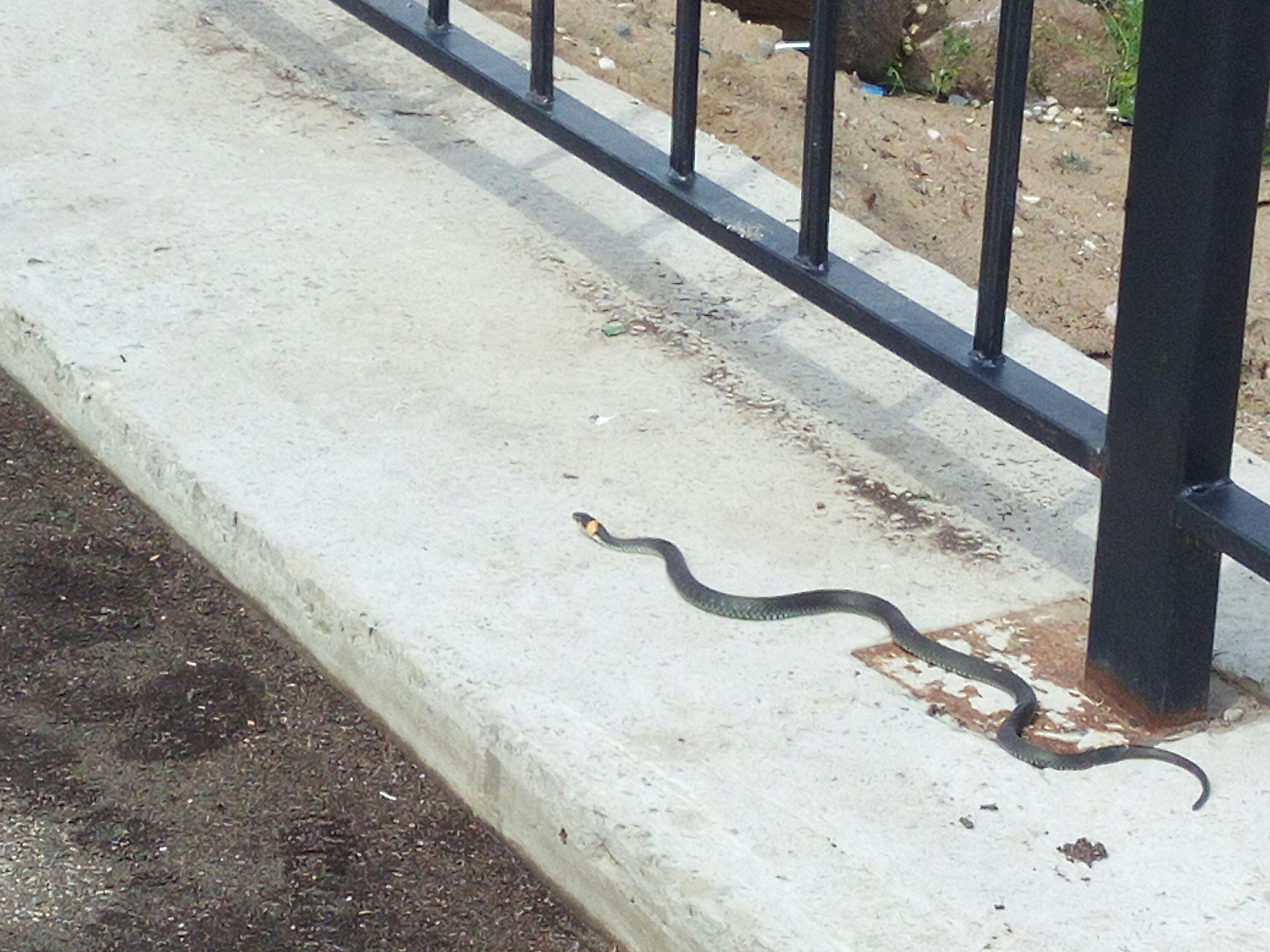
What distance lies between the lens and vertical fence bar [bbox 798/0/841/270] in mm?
2850

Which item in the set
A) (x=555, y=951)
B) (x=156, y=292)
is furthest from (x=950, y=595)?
(x=156, y=292)

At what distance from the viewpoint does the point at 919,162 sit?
5852mm

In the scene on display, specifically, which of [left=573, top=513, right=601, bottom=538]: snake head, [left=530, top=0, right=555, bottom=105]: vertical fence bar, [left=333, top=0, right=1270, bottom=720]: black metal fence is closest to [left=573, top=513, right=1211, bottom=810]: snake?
[left=573, top=513, right=601, bottom=538]: snake head

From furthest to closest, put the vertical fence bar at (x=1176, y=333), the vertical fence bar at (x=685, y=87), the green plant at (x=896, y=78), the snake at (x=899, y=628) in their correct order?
1. the green plant at (x=896, y=78)
2. the vertical fence bar at (x=685, y=87)
3. the snake at (x=899, y=628)
4. the vertical fence bar at (x=1176, y=333)

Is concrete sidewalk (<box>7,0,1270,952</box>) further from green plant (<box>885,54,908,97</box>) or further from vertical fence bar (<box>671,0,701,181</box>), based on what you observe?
green plant (<box>885,54,908,97</box>)

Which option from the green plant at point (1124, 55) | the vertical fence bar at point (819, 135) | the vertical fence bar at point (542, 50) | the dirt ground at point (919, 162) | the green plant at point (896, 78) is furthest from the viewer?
the green plant at point (896, 78)

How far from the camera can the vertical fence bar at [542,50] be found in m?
3.50

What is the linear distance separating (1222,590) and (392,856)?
4.66 ft

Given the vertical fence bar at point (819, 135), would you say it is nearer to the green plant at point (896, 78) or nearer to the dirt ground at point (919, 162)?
the dirt ground at point (919, 162)

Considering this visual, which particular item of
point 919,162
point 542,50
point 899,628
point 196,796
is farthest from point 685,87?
point 919,162

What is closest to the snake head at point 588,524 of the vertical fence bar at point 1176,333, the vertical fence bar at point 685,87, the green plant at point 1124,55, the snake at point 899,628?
the snake at point 899,628

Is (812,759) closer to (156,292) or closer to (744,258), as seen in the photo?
(744,258)

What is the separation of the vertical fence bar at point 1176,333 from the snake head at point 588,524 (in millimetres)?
846

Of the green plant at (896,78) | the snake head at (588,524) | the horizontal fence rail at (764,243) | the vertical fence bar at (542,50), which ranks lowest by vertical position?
the green plant at (896,78)
